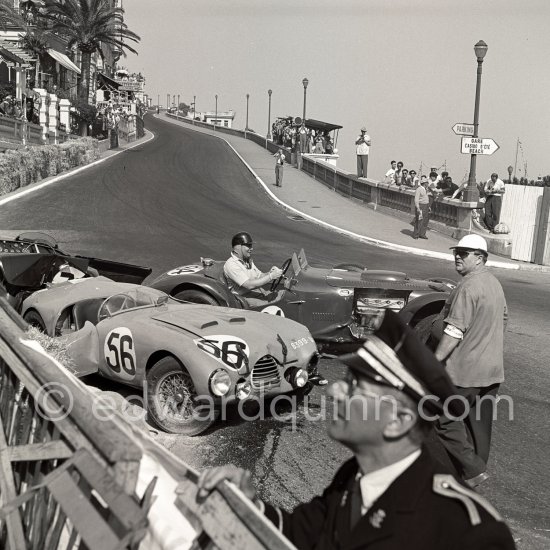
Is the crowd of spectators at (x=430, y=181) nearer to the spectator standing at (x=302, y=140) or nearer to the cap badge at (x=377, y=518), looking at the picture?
the spectator standing at (x=302, y=140)

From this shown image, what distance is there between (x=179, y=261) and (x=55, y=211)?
7012 millimetres

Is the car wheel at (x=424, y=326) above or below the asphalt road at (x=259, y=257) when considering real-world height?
above

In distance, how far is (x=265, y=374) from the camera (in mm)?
6617

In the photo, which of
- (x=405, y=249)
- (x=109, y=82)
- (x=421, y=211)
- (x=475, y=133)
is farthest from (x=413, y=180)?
(x=109, y=82)

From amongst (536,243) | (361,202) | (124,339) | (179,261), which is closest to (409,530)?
(124,339)

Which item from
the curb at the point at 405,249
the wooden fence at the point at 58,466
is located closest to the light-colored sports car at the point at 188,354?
the wooden fence at the point at 58,466

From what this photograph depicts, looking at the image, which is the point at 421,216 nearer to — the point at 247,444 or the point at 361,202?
Result: the point at 361,202

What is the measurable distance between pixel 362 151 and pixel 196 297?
821 inches

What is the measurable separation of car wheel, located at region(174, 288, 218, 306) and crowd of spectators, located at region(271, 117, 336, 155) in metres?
31.8

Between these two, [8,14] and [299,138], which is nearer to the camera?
[299,138]

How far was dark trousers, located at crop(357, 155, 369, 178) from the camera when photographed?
2928 centimetres

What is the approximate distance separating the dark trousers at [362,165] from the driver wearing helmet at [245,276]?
20707 mm

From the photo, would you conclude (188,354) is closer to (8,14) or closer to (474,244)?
(474,244)

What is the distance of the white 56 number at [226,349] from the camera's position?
6.32 m
